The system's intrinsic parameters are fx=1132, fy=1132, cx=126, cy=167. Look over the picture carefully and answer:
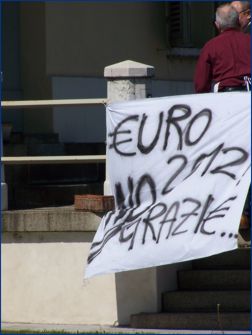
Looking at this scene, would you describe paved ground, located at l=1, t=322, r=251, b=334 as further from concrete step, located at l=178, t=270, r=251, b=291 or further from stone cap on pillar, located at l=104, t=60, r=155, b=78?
stone cap on pillar, located at l=104, t=60, r=155, b=78

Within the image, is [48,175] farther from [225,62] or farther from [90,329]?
[225,62]

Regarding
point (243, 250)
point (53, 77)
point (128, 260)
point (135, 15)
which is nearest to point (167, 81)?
point (135, 15)

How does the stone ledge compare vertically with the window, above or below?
below

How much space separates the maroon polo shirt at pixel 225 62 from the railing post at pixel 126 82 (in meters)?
0.61

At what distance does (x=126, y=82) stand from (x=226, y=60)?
94 cm

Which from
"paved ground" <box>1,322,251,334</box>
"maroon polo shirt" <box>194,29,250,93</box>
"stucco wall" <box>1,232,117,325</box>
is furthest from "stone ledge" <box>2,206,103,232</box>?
"maroon polo shirt" <box>194,29,250,93</box>

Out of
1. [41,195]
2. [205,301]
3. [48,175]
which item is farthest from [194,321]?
[48,175]

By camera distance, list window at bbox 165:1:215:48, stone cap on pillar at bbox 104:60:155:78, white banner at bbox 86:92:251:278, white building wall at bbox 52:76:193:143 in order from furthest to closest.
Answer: window at bbox 165:1:215:48
white building wall at bbox 52:76:193:143
stone cap on pillar at bbox 104:60:155:78
white banner at bbox 86:92:251:278

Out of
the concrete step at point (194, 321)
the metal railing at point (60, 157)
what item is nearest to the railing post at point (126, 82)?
the metal railing at point (60, 157)

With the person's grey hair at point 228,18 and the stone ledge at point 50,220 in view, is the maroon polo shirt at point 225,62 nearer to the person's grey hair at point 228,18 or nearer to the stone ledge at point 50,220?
the person's grey hair at point 228,18

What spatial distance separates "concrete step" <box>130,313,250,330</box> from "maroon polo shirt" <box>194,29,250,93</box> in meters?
1.77

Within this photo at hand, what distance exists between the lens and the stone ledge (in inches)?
362

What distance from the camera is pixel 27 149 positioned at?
11.8 metres

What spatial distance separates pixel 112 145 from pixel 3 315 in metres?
1.80
